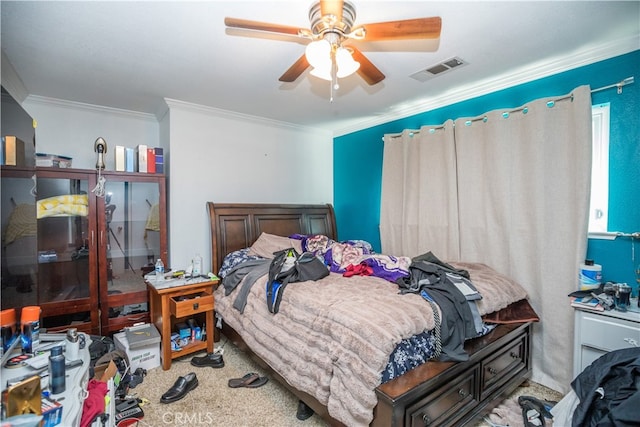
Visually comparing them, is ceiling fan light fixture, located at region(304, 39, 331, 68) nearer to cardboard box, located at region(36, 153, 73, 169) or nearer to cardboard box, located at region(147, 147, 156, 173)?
cardboard box, located at region(147, 147, 156, 173)

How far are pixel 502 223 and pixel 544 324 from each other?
87 centimetres

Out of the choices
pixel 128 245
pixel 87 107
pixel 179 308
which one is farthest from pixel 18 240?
pixel 87 107

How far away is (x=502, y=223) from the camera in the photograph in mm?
2652

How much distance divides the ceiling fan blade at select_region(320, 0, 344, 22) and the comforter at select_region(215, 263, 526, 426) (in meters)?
1.56

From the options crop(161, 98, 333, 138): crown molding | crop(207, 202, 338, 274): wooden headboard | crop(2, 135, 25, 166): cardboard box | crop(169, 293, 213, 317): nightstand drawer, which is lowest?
crop(169, 293, 213, 317): nightstand drawer

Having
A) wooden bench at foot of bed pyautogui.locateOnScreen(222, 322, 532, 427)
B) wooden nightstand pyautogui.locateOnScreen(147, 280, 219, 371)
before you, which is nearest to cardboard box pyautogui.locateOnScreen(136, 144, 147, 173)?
wooden nightstand pyautogui.locateOnScreen(147, 280, 219, 371)

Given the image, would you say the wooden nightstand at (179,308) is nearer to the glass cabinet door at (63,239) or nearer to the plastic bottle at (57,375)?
the glass cabinet door at (63,239)

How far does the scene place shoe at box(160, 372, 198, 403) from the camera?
2145 millimetres

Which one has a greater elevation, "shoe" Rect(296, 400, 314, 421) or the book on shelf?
the book on shelf

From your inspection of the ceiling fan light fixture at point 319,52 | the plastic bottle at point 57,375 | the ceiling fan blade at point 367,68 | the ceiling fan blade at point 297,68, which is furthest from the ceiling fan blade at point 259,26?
the plastic bottle at point 57,375

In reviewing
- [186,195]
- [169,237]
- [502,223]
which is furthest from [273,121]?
[502,223]

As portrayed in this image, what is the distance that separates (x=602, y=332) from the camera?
1.87m

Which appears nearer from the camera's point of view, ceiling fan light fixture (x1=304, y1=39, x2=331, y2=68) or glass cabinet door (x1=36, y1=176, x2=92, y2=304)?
ceiling fan light fixture (x1=304, y1=39, x2=331, y2=68)

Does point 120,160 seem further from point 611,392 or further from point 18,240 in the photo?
point 611,392
